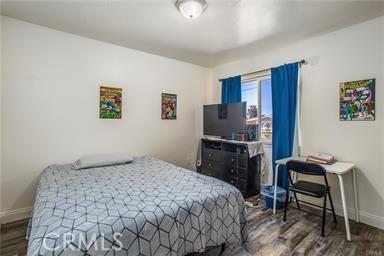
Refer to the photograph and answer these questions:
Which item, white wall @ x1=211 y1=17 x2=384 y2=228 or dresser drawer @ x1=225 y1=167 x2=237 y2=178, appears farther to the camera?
dresser drawer @ x1=225 y1=167 x2=237 y2=178

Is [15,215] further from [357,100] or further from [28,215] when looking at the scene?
[357,100]

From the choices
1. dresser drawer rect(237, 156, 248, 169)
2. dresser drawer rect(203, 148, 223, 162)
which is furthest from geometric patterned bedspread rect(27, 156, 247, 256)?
dresser drawer rect(203, 148, 223, 162)

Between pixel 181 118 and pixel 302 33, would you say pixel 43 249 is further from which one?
pixel 302 33

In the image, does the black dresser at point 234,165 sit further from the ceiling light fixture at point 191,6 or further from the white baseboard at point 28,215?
the ceiling light fixture at point 191,6

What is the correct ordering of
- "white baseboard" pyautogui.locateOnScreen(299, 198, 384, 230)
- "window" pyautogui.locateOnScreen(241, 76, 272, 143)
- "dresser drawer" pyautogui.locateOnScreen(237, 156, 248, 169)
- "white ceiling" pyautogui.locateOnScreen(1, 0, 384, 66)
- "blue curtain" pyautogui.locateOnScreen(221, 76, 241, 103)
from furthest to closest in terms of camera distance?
"blue curtain" pyautogui.locateOnScreen(221, 76, 241, 103)
"window" pyautogui.locateOnScreen(241, 76, 272, 143)
"dresser drawer" pyautogui.locateOnScreen(237, 156, 248, 169)
"white baseboard" pyautogui.locateOnScreen(299, 198, 384, 230)
"white ceiling" pyautogui.locateOnScreen(1, 0, 384, 66)

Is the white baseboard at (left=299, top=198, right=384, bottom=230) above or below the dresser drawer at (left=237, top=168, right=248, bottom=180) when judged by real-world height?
below

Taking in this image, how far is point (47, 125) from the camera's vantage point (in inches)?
101

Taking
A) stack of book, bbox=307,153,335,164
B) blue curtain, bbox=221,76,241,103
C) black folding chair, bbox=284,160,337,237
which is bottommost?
black folding chair, bbox=284,160,337,237

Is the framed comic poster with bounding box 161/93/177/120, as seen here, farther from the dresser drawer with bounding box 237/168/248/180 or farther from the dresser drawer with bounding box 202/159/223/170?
the dresser drawer with bounding box 237/168/248/180

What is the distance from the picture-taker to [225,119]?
3.59m

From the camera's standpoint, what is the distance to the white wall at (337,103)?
232 cm

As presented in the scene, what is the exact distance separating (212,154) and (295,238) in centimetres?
192

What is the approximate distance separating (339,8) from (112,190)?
301 cm

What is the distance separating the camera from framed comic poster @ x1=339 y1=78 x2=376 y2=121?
92.6 inches
